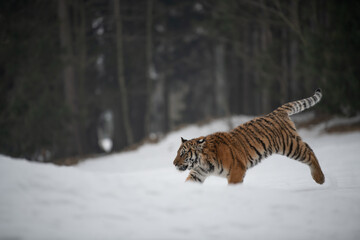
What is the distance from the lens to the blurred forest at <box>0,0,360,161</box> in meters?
12.4

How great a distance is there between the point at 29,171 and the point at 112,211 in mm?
1029

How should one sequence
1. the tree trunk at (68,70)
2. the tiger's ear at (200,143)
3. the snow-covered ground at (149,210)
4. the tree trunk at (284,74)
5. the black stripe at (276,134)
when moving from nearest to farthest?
the snow-covered ground at (149,210) < the tiger's ear at (200,143) < the black stripe at (276,134) < the tree trunk at (284,74) < the tree trunk at (68,70)

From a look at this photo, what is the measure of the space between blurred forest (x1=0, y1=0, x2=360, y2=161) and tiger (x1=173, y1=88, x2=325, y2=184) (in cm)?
657

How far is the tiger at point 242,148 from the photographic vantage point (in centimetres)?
512

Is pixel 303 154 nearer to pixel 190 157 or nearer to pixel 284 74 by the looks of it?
pixel 190 157

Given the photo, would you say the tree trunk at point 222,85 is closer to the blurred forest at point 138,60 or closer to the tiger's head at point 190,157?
the blurred forest at point 138,60

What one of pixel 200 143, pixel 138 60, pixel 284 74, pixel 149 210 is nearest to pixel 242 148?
pixel 200 143

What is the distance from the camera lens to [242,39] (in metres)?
22.0

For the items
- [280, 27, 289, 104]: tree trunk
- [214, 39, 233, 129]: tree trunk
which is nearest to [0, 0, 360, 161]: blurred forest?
[280, 27, 289, 104]: tree trunk

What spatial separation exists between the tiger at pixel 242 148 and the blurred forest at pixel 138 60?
6.57 metres

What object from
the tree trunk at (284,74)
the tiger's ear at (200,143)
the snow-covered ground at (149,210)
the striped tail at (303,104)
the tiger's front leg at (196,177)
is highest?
the tree trunk at (284,74)

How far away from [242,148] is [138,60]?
1778cm

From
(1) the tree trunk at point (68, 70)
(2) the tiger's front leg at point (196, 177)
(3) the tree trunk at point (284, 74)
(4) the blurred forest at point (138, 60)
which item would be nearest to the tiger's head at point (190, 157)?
(2) the tiger's front leg at point (196, 177)

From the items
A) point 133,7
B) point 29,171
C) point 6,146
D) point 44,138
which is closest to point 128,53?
point 133,7
